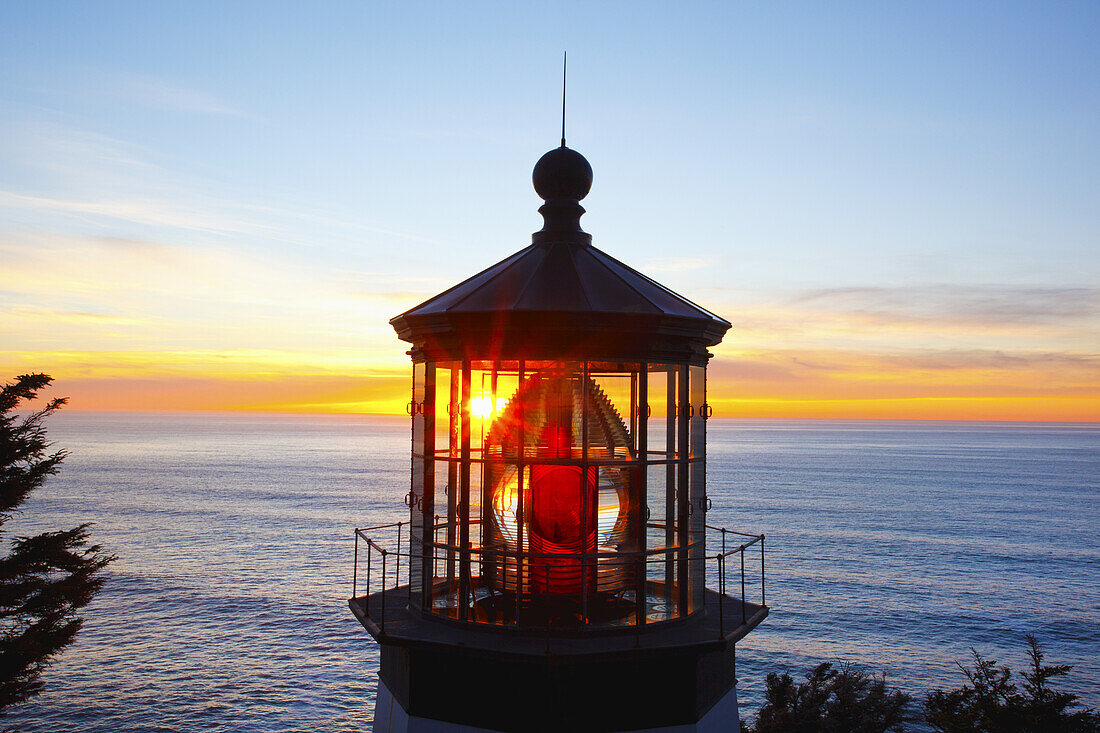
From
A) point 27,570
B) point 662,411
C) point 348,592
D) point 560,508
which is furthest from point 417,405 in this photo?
point 348,592

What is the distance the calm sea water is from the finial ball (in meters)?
22.4

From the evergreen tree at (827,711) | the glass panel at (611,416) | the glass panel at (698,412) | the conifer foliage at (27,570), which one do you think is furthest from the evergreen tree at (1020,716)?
the conifer foliage at (27,570)

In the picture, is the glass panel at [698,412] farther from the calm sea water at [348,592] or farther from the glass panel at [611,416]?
Answer: the calm sea water at [348,592]

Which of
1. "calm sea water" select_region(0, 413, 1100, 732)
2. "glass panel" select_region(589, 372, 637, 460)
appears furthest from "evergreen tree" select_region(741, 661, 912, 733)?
"glass panel" select_region(589, 372, 637, 460)

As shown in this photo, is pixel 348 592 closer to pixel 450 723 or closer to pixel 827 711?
pixel 827 711

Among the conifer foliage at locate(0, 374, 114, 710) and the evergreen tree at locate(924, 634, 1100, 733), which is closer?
the evergreen tree at locate(924, 634, 1100, 733)

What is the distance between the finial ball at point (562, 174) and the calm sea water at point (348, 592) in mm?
22443

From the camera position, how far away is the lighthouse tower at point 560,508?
543 centimetres

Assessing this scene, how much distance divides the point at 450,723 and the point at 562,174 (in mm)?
3978

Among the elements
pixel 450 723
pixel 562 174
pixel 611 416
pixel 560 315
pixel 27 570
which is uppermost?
pixel 562 174

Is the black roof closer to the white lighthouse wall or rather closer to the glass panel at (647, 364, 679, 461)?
the glass panel at (647, 364, 679, 461)

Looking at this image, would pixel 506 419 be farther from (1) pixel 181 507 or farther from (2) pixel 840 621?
(1) pixel 181 507

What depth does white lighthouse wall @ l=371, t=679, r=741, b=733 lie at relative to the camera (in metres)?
5.55

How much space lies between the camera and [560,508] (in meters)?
5.76
